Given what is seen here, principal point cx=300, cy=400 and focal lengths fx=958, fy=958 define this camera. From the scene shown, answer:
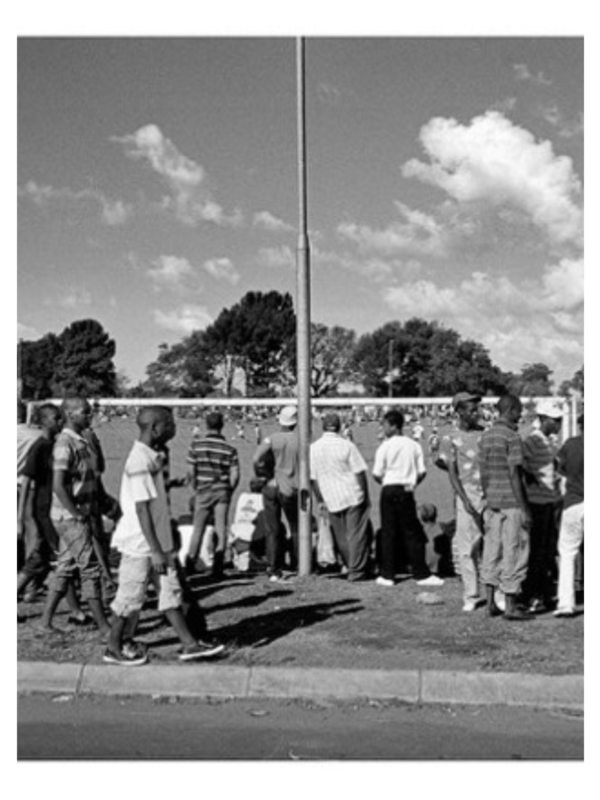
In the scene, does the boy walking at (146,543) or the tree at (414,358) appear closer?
the boy walking at (146,543)

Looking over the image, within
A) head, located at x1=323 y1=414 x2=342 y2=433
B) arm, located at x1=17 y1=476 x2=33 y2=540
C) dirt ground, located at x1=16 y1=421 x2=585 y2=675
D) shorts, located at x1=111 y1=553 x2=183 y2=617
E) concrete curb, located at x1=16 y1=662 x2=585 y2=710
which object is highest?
head, located at x1=323 y1=414 x2=342 y2=433

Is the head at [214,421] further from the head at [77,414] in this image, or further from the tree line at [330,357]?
the tree line at [330,357]

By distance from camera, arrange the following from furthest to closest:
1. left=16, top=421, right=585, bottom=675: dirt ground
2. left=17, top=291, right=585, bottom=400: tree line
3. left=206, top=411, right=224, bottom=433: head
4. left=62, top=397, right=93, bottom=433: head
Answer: left=17, top=291, right=585, bottom=400: tree line → left=206, top=411, right=224, bottom=433: head → left=62, top=397, right=93, bottom=433: head → left=16, top=421, right=585, bottom=675: dirt ground

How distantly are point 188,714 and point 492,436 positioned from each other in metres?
3.01

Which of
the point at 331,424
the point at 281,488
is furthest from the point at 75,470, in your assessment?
the point at 331,424

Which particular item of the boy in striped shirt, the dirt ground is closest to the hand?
the dirt ground

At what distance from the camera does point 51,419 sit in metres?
7.46

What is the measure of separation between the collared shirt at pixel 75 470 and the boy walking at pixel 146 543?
0.67 meters

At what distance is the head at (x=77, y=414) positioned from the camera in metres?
6.51

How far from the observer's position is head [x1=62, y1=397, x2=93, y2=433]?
21.4 feet

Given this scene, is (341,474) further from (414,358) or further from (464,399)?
(414,358)

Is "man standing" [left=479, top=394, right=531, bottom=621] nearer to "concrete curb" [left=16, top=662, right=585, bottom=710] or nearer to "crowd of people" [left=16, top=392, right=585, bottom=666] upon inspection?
"crowd of people" [left=16, top=392, right=585, bottom=666]

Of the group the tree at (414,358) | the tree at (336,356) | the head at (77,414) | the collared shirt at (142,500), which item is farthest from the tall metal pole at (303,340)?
the tree at (414,358)

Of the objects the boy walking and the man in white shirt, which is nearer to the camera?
the boy walking
